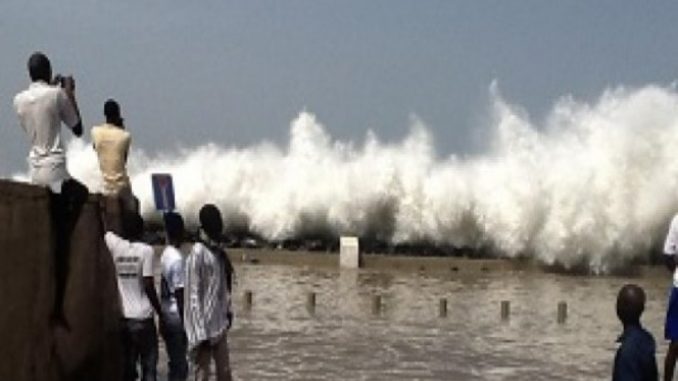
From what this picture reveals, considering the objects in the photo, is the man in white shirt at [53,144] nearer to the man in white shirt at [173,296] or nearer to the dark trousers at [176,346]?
the man in white shirt at [173,296]

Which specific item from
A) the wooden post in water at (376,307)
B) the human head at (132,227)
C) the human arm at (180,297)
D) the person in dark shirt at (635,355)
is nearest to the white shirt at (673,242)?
the person in dark shirt at (635,355)

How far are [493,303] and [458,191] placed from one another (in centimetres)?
1954

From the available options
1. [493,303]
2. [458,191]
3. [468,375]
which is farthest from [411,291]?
[458,191]

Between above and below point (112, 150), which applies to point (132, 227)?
below

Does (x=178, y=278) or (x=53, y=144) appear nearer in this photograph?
(x=53, y=144)

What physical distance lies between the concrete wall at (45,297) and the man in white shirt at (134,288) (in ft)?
0.45

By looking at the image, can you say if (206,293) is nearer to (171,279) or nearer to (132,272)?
(132,272)

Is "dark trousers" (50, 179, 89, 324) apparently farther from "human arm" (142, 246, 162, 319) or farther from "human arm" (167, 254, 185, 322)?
"human arm" (167, 254, 185, 322)

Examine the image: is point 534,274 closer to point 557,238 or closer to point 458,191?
point 557,238

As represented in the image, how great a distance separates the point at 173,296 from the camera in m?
8.73

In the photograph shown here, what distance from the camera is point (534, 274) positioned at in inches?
1364

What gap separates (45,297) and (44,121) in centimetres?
125

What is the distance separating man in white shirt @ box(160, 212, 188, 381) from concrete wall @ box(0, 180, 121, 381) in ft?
2.62

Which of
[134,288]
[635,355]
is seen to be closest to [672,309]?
[635,355]
